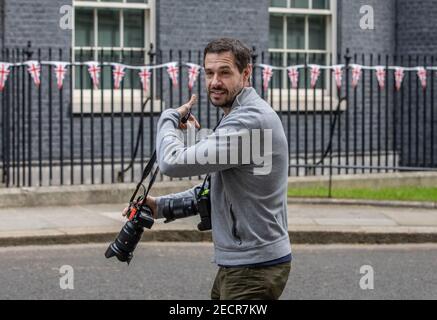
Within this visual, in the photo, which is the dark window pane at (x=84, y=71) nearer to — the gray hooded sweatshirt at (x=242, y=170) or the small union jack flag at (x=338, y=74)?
the small union jack flag at (x=338, y=74)

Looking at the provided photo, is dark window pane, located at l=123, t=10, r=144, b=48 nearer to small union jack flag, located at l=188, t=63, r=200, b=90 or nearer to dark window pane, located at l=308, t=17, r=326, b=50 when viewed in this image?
small union jack flag, located at l=188, t=63, r=200, b=90

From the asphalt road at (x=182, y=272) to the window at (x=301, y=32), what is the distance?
20.2 ft

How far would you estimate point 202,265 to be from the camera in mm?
10109

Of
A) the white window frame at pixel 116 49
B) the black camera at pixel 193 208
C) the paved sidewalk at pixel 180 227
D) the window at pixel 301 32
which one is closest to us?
the black camera at pixel 193 208

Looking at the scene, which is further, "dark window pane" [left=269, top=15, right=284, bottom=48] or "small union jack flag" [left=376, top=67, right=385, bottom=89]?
"dark window pane" [left=269, top=15, right=284, bottom=48]

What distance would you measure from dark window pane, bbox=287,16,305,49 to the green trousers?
41.4ft

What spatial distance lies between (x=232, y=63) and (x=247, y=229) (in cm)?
74

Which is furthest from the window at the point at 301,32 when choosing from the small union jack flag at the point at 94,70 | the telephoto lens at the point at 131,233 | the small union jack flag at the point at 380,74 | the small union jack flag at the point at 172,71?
the telephoto lens at the point at 131,233

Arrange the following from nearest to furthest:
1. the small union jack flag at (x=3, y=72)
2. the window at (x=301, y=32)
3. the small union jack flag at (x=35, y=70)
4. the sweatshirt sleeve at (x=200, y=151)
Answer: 1. the sweatshirt sleeve at (x=200, y=151)
2. the small union jack flag at (x=3, y=72)
3. the small union jack flag at (x=35, y=70)
4. the window at (x=301, y=32)

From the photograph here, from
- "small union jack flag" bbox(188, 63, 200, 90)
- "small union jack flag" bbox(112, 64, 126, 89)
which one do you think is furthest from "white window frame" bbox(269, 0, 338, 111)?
"small union jack flag" bbox(112, 64, 126, 89)

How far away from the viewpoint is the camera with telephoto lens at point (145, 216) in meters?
5.00

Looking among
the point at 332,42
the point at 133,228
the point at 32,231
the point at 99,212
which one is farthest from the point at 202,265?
the point at 332,42

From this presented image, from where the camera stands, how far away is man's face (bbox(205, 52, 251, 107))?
192 inches

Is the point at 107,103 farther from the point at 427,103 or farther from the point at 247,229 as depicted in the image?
the point at 247,229
